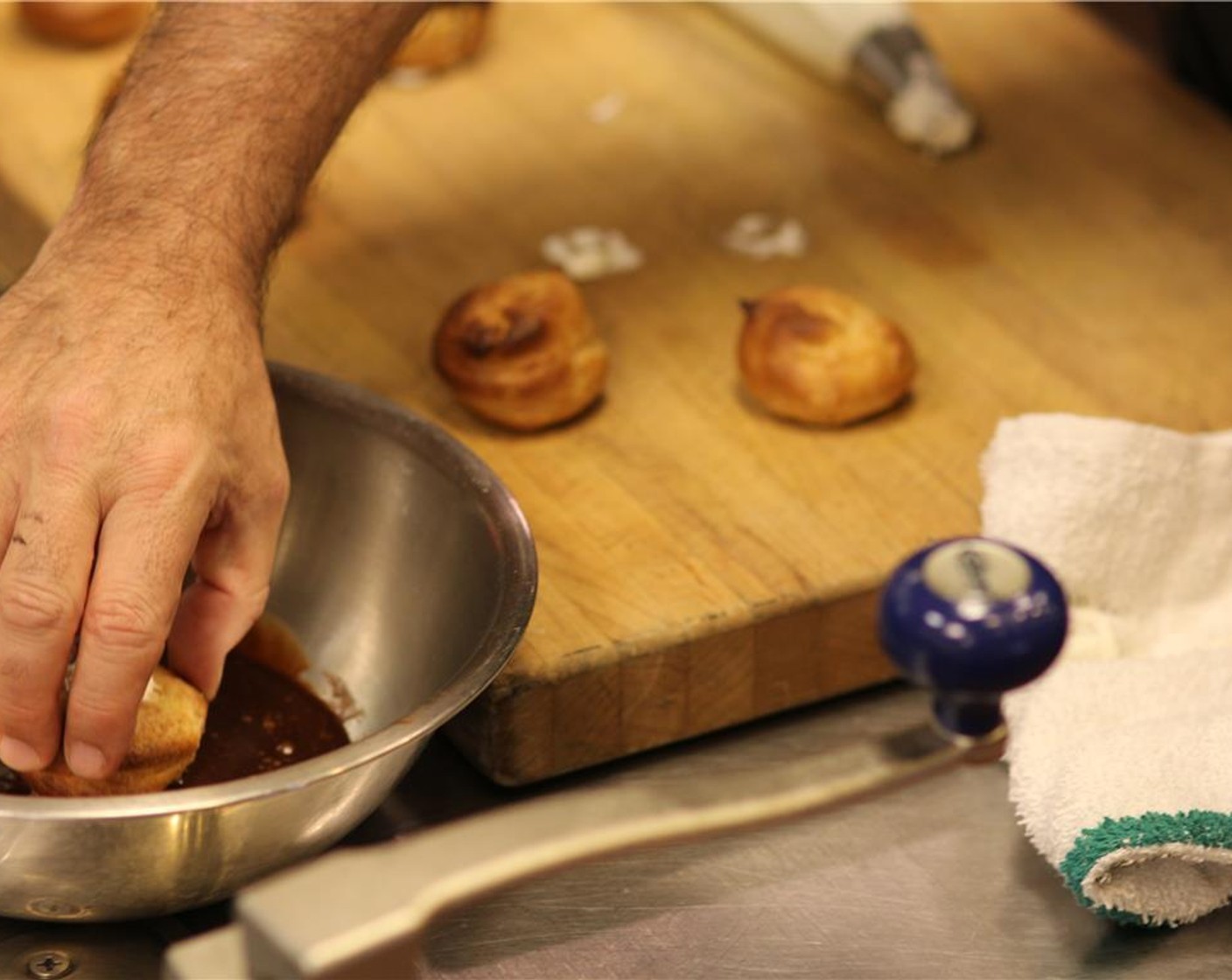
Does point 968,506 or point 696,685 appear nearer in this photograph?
point 696,685

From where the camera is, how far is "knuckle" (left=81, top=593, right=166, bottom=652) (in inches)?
35.1

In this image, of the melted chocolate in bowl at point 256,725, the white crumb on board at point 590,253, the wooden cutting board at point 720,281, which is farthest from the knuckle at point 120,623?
the white crumb on board at point 590,253

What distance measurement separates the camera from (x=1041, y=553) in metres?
1.17

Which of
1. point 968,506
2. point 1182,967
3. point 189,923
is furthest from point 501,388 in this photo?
point 1182,967

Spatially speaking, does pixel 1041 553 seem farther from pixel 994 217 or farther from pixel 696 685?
pixel 994 217

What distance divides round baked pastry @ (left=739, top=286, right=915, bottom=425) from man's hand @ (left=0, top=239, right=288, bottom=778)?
42 cm

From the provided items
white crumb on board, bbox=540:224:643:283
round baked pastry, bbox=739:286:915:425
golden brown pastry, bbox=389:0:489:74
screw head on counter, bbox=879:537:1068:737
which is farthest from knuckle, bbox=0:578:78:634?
golden brown pastry, bbox=389:0:489:74

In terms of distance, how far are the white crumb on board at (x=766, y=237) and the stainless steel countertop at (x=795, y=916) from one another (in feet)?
1.83

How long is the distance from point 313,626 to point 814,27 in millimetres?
875

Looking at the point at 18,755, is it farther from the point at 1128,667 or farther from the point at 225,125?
the point at 1128,667

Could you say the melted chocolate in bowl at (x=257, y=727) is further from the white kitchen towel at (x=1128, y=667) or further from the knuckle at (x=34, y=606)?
the white kitchen towel at (x=1128, y=667)

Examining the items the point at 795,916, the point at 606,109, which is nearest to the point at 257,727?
the point at 795,916

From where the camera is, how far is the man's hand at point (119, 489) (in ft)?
2.94

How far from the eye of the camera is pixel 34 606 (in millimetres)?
887
